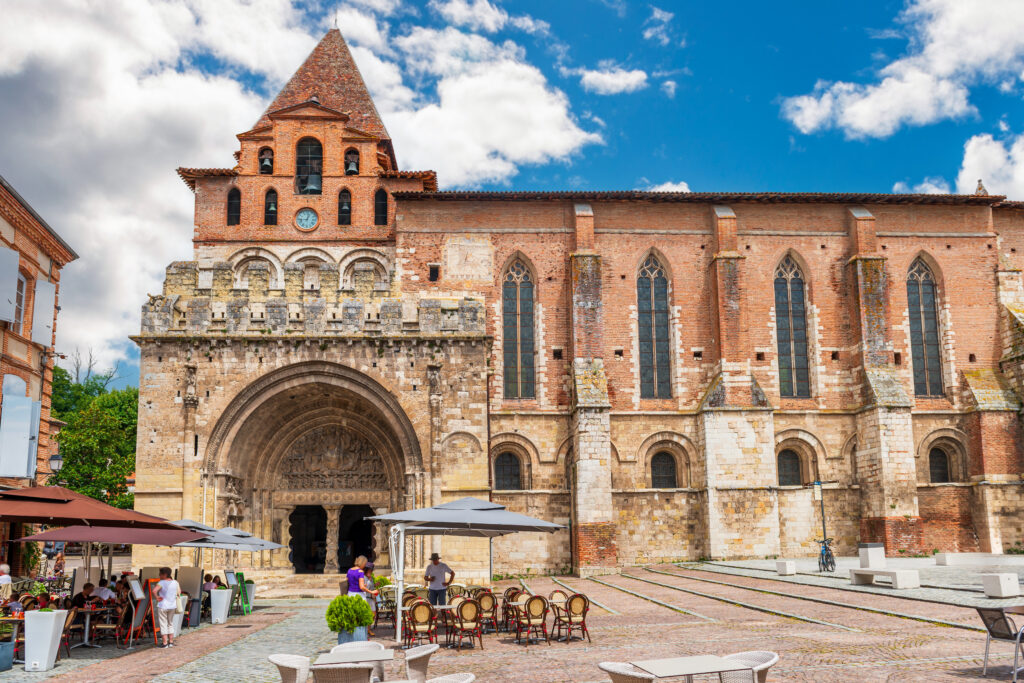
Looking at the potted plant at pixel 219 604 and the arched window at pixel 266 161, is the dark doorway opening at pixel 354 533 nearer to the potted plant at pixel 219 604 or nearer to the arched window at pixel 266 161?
the potted plant at pixel 219 604

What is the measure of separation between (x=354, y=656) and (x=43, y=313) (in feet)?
65.0

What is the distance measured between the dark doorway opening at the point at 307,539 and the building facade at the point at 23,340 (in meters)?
8.07

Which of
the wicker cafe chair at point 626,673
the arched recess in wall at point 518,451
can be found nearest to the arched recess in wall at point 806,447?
the arched recess in wall at point 518,451

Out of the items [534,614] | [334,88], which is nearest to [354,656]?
[534,614]

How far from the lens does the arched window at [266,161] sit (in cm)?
3169

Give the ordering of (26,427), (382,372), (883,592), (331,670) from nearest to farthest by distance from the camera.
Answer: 1. (331,670)
2. (883,592)
3. (26,427)
4. (382,372)

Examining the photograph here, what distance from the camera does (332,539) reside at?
26.2m

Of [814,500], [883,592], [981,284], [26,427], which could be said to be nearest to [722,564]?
[814,500]

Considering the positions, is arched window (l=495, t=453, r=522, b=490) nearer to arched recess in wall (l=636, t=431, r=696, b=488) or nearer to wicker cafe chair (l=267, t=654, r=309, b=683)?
arched recess in wall (l=636, t=431, r=696, b=488)

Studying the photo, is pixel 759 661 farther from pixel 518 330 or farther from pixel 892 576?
pixel 518 330

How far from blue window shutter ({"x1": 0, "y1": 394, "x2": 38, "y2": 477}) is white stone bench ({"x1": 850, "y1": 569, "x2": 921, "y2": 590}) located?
21024 millimetres

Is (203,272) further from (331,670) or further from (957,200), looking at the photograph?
(957,200)

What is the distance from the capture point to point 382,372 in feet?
81.6

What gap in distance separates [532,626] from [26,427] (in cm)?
1540
